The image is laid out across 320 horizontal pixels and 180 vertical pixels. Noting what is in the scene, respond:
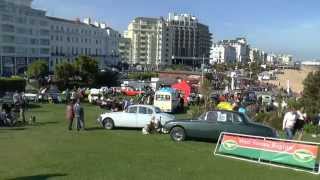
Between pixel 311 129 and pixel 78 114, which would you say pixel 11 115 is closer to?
pixel 78 114

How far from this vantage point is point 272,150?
16.3m

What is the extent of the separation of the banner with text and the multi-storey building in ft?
368

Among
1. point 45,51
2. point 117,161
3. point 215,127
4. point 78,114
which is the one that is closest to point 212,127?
point 215,127

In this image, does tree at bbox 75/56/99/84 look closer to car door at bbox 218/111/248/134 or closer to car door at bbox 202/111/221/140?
car door at bbox 202/111/221/140

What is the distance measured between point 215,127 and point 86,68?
5607cm

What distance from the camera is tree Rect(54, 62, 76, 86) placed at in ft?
247

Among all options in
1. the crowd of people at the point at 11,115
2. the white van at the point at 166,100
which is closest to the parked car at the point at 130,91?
the white van at the point at 166,100

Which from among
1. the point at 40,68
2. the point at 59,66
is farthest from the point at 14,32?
the point at 59,66

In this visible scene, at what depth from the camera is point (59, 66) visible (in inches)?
3017

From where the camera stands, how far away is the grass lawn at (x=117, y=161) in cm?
1457

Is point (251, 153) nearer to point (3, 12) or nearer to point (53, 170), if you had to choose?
point (53, 170)

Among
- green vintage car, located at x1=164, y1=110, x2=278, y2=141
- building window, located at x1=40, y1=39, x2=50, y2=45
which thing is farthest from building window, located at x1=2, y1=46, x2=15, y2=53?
green vintage car, located at x1=164, y1=110, x2=278, y2=141

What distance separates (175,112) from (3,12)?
91.2 metres

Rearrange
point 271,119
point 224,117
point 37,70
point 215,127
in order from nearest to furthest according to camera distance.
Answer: point 215,127 < point 224,117 < point 271,119 < point 37,70
